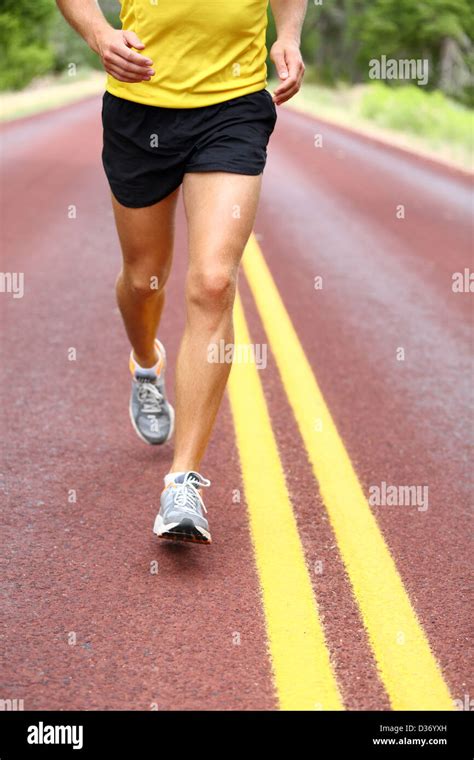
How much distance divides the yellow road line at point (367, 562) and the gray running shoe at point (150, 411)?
1.91 ft

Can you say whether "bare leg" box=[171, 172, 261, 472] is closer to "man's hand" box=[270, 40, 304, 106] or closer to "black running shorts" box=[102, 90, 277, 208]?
"black running shorts" box=[102, 90, 277, 208]

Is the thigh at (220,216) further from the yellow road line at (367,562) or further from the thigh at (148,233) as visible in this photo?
the yellow road line at (367,562)

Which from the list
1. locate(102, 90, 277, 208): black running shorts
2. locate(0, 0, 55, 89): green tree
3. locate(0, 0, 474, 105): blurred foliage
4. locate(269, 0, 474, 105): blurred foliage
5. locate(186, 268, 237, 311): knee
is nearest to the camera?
locate(186, 268, 237, 311): knee

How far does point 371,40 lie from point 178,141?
200 ft

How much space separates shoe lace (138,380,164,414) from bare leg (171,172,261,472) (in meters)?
0.93

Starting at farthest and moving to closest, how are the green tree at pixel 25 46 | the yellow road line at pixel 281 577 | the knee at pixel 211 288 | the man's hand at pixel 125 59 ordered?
the green tree at pixel 25 46, the knee at pixel 211 288, the man's hand at pixel 125 59, the yellow road line at pixel 281 577

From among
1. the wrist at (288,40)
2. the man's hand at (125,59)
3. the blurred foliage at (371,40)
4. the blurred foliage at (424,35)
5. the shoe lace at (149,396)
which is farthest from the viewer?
the blurred foliage at (424,35)

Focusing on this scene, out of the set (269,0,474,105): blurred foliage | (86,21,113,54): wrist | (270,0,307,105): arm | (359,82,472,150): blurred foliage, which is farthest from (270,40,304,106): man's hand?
(269,0,474,105): blurred foliage

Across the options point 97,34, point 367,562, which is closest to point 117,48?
point 97,34

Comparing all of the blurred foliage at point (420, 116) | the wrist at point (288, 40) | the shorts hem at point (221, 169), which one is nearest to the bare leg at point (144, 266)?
the shorts hem at point (221, 169)

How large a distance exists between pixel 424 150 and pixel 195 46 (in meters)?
17.3

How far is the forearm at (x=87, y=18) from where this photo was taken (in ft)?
11.1

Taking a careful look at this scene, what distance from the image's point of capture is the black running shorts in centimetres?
341

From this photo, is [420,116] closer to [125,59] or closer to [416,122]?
[416,122]
